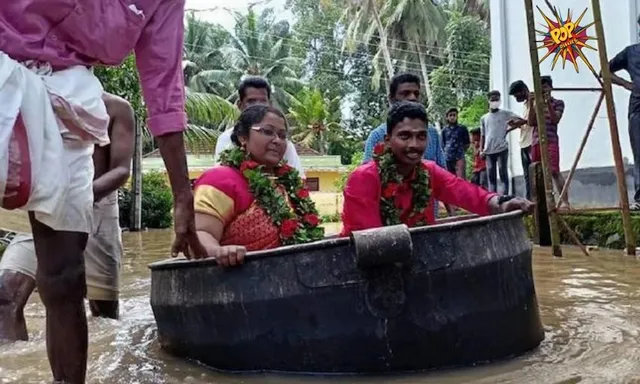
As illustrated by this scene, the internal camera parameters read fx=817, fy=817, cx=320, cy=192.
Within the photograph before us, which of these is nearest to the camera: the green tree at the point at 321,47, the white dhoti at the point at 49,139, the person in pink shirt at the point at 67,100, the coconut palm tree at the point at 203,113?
the white dhoti at the point at 49,139

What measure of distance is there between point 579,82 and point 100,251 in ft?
A: 23.8

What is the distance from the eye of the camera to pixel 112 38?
236cm

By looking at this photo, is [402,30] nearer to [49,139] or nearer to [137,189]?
[137,189]

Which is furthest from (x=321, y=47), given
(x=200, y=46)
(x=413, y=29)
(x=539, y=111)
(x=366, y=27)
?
(x=539, y=111)

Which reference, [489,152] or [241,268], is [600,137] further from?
[241,268]

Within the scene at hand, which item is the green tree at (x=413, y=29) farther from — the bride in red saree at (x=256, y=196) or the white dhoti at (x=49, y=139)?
the white dhoti at (x=49, y=139)

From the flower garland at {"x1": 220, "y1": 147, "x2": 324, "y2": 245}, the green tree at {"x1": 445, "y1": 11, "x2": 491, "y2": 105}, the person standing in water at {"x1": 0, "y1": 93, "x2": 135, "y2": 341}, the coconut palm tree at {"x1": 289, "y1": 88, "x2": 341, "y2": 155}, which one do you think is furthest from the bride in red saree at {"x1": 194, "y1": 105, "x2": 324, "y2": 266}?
the coconut palm tree at {"x1": 289, "y1": 88, "x2": 341, "y2": 155}

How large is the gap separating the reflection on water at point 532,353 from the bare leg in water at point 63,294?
2.44ft

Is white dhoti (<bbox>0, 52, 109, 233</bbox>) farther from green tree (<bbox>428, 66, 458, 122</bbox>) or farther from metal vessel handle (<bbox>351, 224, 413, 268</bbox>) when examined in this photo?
green tree (<bbox>428, 66, 458, 122</bbox>)

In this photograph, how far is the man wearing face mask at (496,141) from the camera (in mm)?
11062

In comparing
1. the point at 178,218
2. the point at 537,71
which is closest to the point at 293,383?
the point at 178,218

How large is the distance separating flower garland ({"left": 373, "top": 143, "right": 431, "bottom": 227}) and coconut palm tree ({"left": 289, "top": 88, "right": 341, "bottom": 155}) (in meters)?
31.5

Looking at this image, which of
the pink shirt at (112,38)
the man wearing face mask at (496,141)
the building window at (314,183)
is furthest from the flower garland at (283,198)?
the building window at (314,183)

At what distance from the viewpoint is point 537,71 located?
19.8 feet
